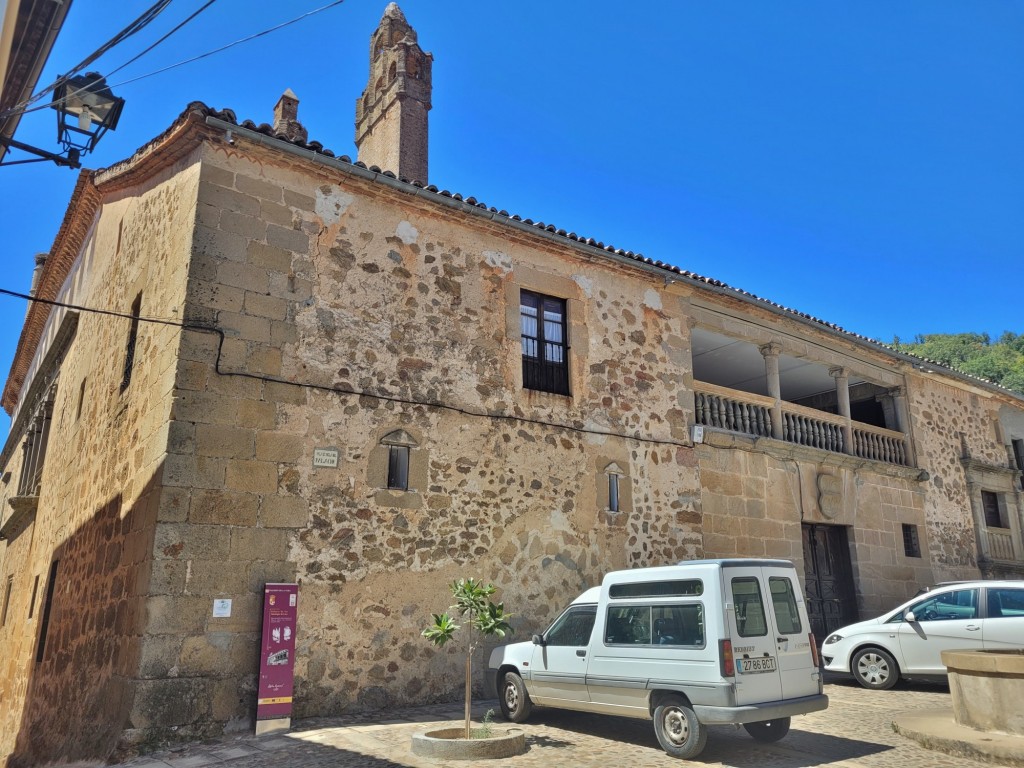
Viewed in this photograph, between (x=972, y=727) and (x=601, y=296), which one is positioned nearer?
(x=972, y=727)

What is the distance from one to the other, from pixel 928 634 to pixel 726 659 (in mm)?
4802

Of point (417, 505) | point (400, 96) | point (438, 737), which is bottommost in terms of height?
point (438, 737)

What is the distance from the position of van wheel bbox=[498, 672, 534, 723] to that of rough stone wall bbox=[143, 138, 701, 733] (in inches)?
45.3

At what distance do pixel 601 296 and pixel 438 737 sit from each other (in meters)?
7.17

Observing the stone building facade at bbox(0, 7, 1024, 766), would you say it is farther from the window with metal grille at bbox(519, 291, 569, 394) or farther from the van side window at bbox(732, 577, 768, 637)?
the van side window at bbox(732, 577, 768, 637)

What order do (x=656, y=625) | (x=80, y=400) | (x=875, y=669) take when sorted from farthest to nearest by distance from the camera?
(x=80, y=400), (x=875, y=669), (x=656, y=625)

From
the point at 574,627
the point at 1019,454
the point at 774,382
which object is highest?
the point at 774,382

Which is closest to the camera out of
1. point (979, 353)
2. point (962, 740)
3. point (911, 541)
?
point (962, 740)

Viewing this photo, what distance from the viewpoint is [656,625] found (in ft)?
23.2

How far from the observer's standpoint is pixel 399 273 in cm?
998

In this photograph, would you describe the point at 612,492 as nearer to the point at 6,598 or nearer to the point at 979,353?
the point at 6,598

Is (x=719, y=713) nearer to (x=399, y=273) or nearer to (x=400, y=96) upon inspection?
(x=399, y=273)

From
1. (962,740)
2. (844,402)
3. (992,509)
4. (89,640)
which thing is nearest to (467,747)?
(962,740)

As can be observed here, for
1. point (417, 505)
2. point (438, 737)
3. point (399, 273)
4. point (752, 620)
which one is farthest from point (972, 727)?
point (399, 273)
